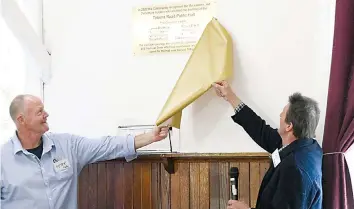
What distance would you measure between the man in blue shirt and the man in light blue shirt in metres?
0.63

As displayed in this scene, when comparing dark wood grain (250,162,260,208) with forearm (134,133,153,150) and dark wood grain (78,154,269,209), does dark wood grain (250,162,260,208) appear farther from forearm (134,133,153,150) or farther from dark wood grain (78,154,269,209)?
forearm (134,133,153,150)

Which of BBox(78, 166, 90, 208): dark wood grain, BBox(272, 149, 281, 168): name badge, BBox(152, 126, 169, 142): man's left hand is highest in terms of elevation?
BBox(152, 126, 169, 142): man's left hand

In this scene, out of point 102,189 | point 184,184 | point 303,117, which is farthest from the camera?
point 102,189

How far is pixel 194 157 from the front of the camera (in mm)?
2428

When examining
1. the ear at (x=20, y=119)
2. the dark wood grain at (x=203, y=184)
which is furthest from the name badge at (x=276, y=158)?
the ear at (x=20, y=119)

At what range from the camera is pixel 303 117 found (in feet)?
6.53

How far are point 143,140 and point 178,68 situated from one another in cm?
46

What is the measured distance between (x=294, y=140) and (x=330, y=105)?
1.11 feet

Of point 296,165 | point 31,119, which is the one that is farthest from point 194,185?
point 31,119

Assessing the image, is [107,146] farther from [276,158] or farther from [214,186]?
[276,158]

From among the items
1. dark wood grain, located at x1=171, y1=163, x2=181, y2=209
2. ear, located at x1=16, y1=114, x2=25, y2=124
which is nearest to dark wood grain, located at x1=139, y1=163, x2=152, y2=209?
dark wood grain, located at x1=171, y1=163, x2=181, y2=209

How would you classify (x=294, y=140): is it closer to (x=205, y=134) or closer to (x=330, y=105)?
(x=330, y=105)

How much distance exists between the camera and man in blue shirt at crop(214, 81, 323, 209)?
1848 millimetres

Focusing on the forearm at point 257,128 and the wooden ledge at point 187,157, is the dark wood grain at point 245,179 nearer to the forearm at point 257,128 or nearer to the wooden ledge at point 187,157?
the wooden ledge at point 187,157
